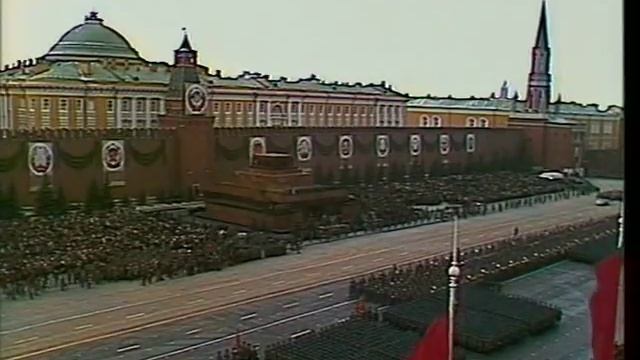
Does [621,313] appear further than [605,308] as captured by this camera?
No

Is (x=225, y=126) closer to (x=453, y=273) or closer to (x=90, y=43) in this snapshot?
(x=90, y=43)

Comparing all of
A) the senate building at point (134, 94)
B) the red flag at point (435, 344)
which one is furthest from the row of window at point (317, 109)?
the red flag at point (435, 344)

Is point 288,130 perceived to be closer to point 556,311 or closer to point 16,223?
point 16,223

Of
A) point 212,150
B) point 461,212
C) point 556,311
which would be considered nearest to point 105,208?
point 212,150

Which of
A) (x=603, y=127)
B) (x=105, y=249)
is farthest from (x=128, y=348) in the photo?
(x=603, y=127)

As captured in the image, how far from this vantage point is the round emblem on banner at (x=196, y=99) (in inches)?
66.4

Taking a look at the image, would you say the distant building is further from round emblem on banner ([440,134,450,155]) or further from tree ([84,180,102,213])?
tree ([84,180,102,213])

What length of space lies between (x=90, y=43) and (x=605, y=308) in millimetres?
1287

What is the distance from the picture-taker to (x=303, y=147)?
189cm

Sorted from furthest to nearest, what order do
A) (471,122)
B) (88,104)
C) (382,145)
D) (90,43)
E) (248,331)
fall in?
(471,122) < (382,145) < (248,331) < (88,104) < (90,43)

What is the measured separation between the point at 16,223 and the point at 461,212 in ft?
3.80

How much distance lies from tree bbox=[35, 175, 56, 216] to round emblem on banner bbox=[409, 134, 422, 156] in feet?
2.97
